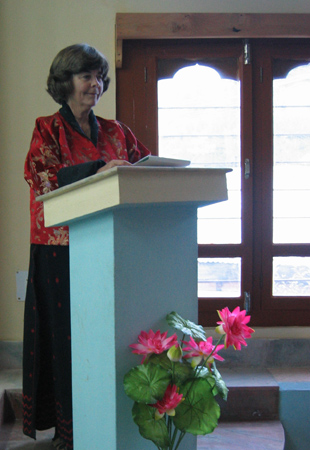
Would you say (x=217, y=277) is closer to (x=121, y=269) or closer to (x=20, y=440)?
(x=20, y=440)

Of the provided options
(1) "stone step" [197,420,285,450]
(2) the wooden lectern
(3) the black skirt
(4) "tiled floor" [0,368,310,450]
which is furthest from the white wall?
(2) the wooden lectern

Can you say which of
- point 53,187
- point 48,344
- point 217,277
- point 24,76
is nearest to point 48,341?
point 48,344

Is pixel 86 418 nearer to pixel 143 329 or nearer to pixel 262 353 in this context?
pixel 143 329

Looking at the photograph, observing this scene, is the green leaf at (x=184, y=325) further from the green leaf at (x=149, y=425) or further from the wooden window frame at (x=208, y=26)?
the wooden window frame at (x=208, y=26)

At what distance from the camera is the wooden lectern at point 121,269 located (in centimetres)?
101

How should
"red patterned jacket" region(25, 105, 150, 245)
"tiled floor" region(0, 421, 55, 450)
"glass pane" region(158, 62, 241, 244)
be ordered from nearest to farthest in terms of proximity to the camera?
"red patterned jacket" region(25, 105, 150, 245) < "tiled floor" region(0, 421, 55, 450) < "glass pane" region(158, 62, 241, 244)

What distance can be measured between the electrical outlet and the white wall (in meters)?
0.03

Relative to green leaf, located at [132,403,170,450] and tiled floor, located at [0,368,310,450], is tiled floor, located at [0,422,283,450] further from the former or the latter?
green leaf, located at [132,403,170,450]

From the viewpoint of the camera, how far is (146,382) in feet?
3.30

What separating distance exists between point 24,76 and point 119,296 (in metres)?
2.15

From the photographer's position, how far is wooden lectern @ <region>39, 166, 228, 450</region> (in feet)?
3.30

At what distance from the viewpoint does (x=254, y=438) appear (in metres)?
2.30

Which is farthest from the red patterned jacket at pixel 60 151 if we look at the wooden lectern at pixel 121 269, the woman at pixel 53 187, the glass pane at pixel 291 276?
the glass pane at pixel 291 276

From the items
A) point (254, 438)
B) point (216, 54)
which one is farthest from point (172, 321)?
point (216, 54)
